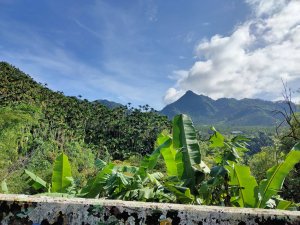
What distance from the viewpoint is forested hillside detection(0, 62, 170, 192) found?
31.2m

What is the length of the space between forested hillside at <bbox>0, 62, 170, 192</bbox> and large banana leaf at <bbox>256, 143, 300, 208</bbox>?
21578 millimetres

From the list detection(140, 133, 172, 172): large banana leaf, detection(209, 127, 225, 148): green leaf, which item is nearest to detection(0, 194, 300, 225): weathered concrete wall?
detection(140, 133, 172, 172): large banana leaf

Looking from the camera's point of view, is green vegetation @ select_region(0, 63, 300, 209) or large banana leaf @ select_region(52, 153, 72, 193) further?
large banana leaf @ select_region(52, 153, 72, 193)

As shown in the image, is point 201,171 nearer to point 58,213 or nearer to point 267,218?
point 267,218

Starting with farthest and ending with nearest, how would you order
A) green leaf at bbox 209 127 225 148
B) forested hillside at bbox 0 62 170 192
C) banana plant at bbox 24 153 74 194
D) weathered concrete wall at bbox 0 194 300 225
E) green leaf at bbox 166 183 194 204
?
forested hillside at bbox 0 62 170 192 → green leaf at bbox 209 127 225 148 → banana plant at bbox 24 153 74 194 → green leaf at bbox 166 183 194 204 → weathered concrete wall at bbox 0 194 300 225

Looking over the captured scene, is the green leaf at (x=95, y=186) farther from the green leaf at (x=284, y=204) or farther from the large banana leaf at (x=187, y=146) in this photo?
the green leaf at (x=284, y=204)

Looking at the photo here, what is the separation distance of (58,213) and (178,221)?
1.77ft

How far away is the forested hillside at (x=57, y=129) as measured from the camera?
1230 inches

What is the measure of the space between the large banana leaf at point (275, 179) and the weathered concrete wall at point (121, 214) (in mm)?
714

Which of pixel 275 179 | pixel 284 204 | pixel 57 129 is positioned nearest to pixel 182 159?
pixel 275 179

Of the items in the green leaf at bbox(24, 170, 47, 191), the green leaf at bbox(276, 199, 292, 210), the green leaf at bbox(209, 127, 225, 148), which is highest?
the green leaf at bbox(209, 127, 225, 148)

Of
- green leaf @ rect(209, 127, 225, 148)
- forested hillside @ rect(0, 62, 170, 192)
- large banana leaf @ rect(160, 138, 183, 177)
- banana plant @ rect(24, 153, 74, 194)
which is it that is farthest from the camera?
forested hillside @ rect(0, 62, 170, 192)

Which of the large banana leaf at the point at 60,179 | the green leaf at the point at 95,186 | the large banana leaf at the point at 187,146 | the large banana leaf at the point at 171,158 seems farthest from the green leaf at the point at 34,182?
the large banana leaf at the point at 187,146

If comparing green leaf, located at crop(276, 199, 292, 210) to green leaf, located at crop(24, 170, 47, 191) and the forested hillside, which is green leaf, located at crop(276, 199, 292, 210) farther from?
the forested hillside
